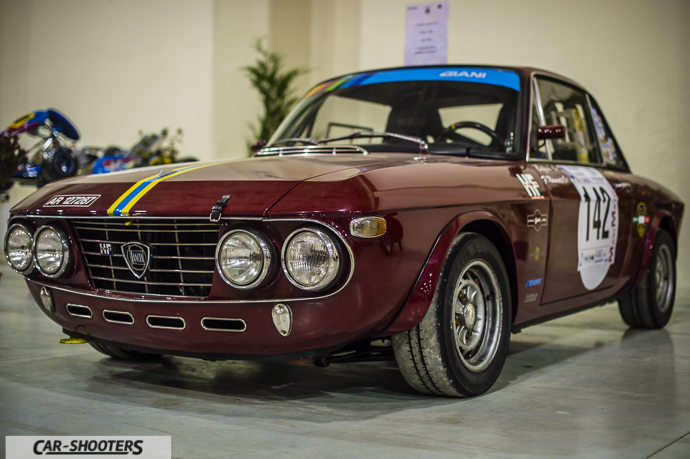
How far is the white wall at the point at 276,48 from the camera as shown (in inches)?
299

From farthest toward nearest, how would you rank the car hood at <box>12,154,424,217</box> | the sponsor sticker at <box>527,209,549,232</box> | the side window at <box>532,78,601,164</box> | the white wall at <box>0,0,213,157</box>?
1. the white wall at <box>0,0,213,157</box>
2. the side window at <box>532,78,601,164</box>
3. the sponsor sticker at <box>527,209,549,232</box>
4. the car hood at <box>12,154,424,217</box>

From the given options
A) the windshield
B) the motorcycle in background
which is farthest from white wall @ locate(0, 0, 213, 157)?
the windshield

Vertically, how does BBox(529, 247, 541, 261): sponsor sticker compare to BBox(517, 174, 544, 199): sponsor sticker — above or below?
below

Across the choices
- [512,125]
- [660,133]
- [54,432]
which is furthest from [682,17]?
[54,432]

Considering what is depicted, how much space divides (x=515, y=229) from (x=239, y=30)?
818cm

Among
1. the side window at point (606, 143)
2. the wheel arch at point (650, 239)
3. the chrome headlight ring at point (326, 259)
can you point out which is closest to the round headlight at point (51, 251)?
the chrome headlight ring at point (326, 259)

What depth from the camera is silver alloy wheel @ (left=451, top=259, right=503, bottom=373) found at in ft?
9.56

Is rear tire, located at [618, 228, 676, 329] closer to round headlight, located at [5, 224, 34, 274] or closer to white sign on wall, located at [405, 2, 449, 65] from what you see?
round headlight, located at [5, 224, 34, 274]

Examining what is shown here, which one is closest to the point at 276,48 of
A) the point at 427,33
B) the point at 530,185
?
the point at 427,33

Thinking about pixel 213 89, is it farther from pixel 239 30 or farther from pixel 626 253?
pixel 626 253

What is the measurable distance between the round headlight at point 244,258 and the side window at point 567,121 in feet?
5.72

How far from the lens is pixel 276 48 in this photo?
34.4 ft

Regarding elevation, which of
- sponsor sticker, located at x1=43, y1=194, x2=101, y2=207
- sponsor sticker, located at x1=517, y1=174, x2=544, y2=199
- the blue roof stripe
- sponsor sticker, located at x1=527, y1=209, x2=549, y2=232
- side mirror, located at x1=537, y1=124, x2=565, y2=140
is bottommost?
sponsor sticker, located at x1=527, y1=209, x2=549, y2=232

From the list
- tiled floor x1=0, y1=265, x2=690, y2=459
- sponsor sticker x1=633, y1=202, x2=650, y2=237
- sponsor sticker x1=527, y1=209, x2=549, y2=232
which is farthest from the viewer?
sponsor sticker x1=633, y1=202, x2=650, y2=237
